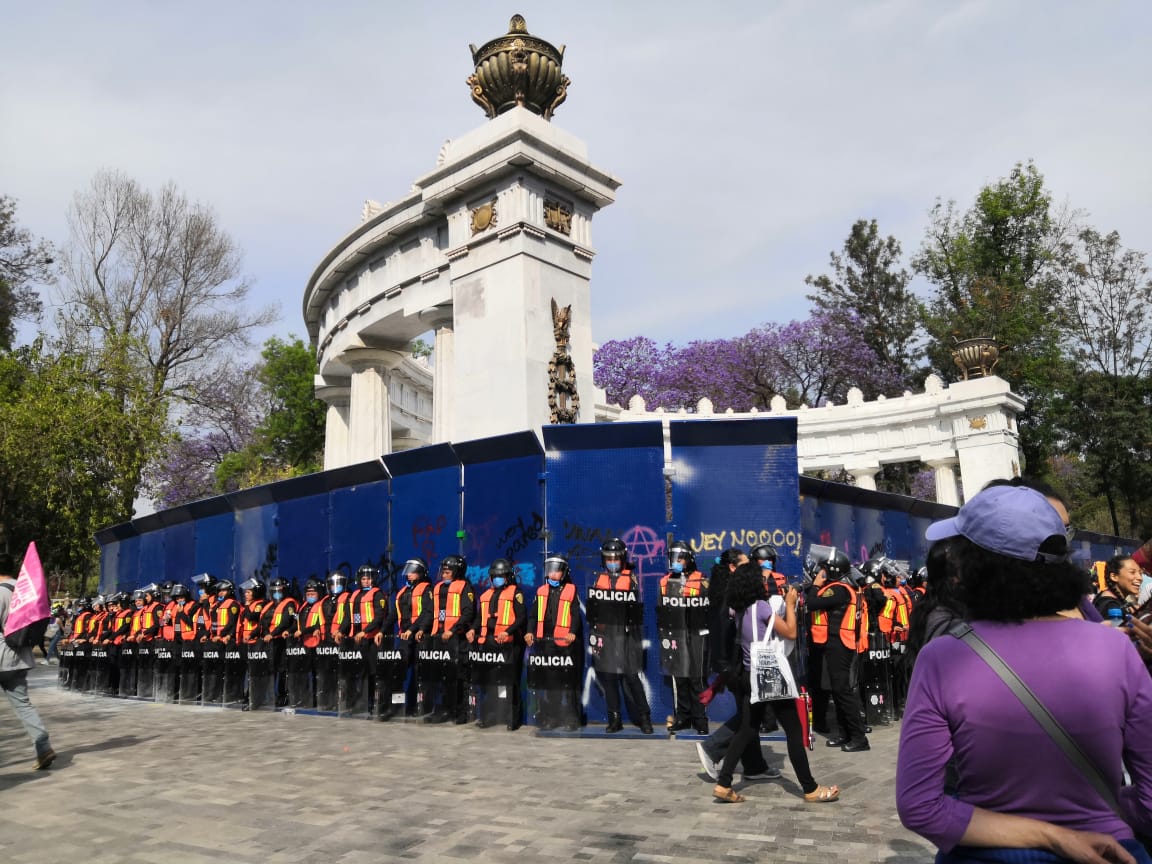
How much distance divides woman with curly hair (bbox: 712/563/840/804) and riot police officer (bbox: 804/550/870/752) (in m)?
2.05

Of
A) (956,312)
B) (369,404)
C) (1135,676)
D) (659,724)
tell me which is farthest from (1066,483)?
(1135,676)

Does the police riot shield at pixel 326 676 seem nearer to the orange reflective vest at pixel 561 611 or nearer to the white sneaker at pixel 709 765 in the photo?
the orange reflective vest at pixel 561 611

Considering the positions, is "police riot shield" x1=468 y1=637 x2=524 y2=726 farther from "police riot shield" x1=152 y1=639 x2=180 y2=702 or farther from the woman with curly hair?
"police riot shield" x1=152 y1=639 x2=180 y2=702

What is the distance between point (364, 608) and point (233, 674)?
3956 millimetres

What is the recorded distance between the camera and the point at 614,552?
9.48m

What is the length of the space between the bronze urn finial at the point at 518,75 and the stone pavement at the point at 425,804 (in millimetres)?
10191

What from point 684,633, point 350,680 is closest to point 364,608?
point 350,680

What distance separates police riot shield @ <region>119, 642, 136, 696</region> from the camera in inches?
610

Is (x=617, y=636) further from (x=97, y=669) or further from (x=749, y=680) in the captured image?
(x=97, y=669)

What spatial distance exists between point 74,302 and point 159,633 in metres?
17.9

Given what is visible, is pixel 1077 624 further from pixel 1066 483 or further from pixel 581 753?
pixel 1066 483

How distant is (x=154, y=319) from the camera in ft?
96.6

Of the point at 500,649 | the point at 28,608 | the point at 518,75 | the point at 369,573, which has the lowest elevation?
the point at 500,649

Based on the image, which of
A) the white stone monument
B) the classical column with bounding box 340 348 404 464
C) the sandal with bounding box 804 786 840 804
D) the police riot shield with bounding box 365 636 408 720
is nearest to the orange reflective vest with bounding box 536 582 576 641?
the police riot shield with bounding box 365 636 408 720
